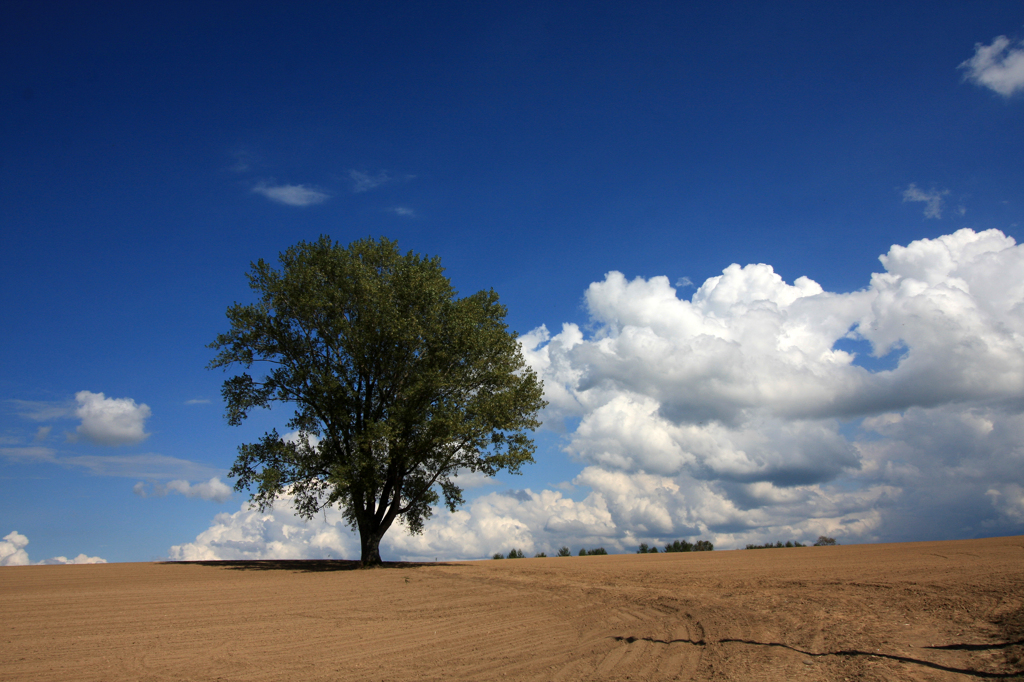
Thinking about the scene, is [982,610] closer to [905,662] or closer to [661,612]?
[905,662]

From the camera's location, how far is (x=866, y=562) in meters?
21.0

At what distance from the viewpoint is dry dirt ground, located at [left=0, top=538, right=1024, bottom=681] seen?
28.3ft

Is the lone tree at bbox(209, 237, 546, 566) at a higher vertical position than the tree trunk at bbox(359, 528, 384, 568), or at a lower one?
higher

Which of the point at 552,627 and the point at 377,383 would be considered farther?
the point at 377,383

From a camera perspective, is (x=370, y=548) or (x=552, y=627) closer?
(x=552, y=627)

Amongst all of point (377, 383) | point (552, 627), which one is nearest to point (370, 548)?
point (377, 383)

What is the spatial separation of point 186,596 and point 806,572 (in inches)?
792

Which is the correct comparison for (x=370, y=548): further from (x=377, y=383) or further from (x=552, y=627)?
(x=552, y=627)

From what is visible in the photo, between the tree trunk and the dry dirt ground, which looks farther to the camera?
the tree trunk

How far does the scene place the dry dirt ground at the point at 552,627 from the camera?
863cm

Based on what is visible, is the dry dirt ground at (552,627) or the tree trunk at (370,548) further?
the tree trunk at (370,548)

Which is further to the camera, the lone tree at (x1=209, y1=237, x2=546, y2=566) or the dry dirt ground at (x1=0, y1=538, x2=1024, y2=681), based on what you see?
the lone tree at (x1=209, y1=237, x2=546, y2=566)

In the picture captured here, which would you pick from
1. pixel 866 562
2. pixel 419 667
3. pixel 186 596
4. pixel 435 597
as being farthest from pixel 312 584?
pixel 866 562

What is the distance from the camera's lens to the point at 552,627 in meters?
12.4
